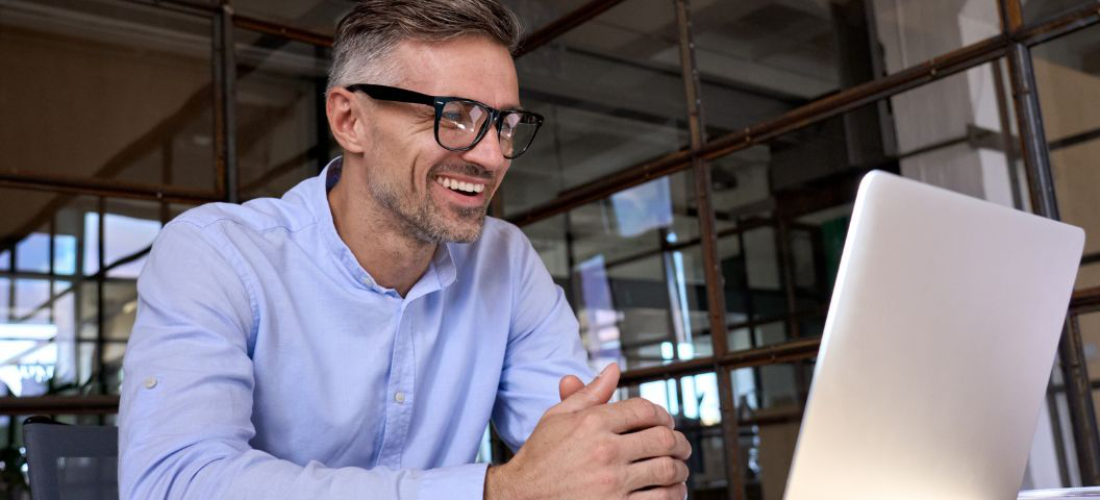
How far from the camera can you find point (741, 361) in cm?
259

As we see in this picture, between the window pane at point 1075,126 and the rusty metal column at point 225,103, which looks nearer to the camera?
the window pane at point 1075,126

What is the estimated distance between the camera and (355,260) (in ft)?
4.37

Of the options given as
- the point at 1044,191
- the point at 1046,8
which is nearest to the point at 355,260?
the point at 1044,191

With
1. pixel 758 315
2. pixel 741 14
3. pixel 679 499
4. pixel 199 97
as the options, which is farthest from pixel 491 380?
pixel 199 97

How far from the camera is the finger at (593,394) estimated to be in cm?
94

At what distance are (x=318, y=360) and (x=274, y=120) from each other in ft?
6.33

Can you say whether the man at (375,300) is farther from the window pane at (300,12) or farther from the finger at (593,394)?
the window pane at (300,12)

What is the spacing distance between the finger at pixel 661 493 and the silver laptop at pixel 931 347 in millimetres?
147

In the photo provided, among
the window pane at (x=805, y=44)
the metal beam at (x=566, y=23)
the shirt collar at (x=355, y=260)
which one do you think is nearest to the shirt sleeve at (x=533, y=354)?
the shirt collar at (x=355, y=260)

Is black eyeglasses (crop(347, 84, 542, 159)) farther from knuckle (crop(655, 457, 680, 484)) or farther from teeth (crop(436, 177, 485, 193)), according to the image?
knuckle (crop(655, 457, 680, 484))

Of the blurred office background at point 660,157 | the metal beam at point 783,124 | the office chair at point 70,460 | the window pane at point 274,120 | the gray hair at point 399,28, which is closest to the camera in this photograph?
the office chair at point 70,460

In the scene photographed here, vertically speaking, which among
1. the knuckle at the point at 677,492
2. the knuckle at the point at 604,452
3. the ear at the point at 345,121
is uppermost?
the ear at the point at 345,121

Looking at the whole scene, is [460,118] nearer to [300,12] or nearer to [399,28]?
[399,28]

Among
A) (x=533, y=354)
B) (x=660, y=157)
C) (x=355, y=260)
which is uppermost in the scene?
(x=660, y=157)
